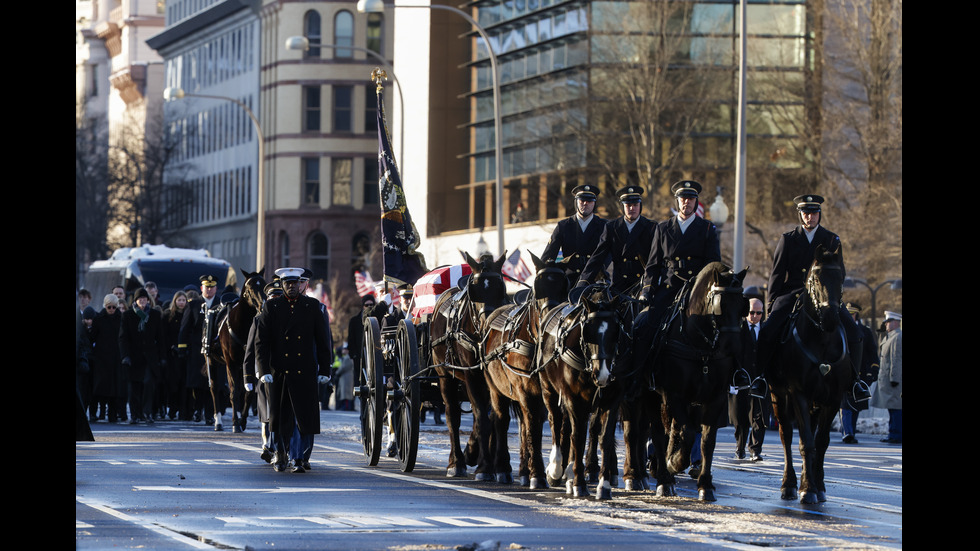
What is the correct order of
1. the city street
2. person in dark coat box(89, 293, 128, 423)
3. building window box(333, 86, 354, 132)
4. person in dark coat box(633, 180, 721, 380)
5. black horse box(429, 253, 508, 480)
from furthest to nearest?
building window box(333, 86, 354, 132) < person in dark coat box(89, 293, 128, 423) < black horse box(429, 253, 508, 480) < person in dark coat box(633, 180, 721, 380) < the city street

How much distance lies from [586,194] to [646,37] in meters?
33.2

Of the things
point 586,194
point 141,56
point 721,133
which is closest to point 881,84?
point 721,133

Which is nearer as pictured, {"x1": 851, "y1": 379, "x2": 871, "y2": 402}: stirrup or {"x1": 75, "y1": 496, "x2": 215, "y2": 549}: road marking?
{"x1": 75, "y1": 496, "x2": 215, "y2": 549}: road marking

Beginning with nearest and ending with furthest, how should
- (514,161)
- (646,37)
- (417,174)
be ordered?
(646,37), (514,161), (417,174)

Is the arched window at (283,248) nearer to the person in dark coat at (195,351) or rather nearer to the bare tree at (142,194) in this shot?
the bare tree at (142,194)

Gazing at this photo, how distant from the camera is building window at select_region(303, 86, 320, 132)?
90.1m

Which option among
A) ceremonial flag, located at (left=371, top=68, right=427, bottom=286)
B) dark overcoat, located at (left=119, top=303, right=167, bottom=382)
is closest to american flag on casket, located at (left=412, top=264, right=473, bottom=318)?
ceremonial flag, located at (left=371, top=68, right=427, bottom=286)

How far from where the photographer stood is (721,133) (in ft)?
186

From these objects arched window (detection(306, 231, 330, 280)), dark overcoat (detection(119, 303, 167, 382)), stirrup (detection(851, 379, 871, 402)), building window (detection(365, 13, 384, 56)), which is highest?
building window (detection(365, 13, 384, 56))

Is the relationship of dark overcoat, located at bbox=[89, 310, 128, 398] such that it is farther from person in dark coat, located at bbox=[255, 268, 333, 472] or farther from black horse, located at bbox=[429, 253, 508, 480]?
black horse, located at bbox=[429, 253, 508, 480]

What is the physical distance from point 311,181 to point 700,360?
75.0 m

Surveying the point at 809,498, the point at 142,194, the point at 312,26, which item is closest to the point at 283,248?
the point at 142,194

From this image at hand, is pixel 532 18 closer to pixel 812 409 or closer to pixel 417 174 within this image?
pixel 417 174

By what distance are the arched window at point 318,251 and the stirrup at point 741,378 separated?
7288cm
